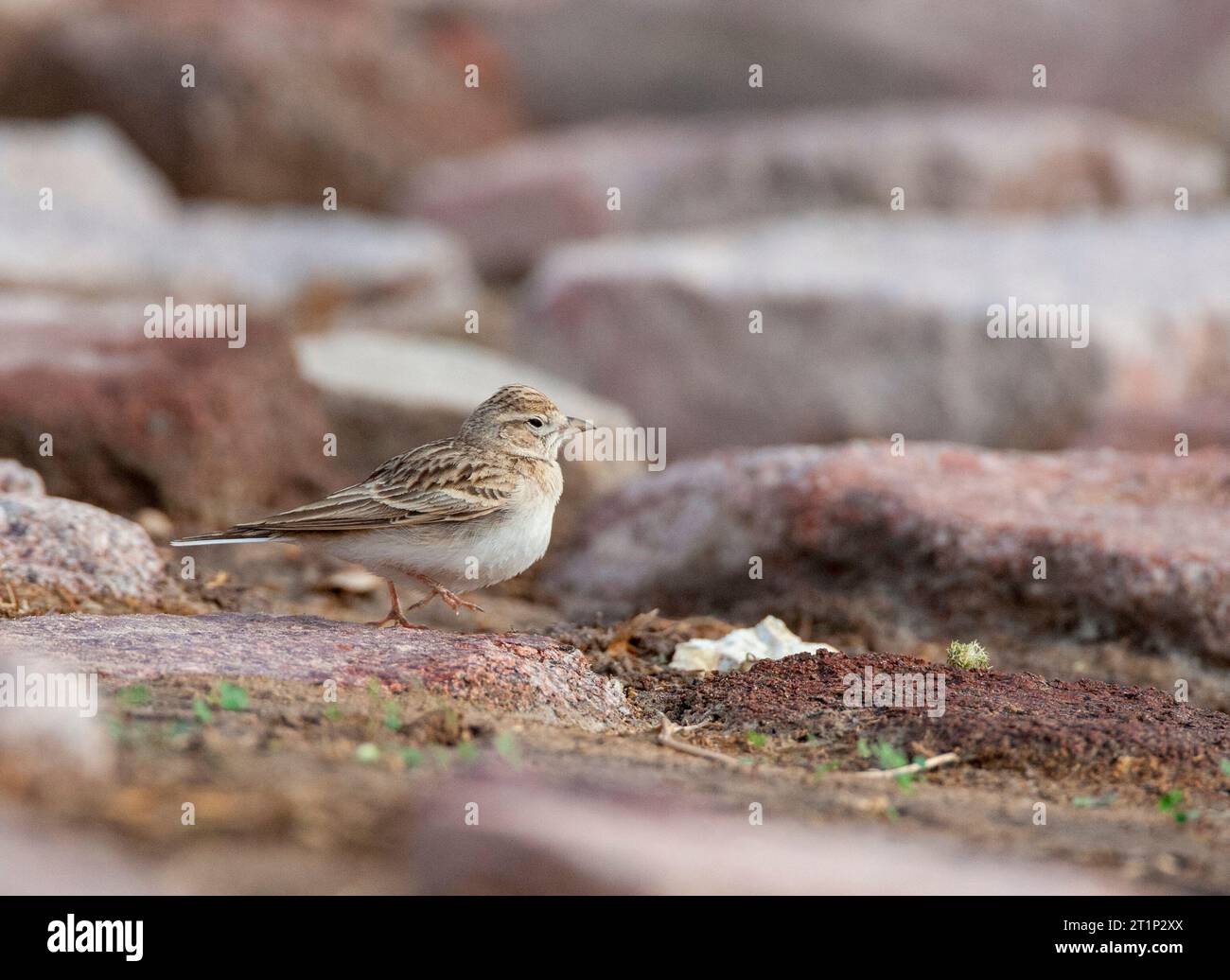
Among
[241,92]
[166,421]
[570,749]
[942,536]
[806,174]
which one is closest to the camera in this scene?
[570,749]

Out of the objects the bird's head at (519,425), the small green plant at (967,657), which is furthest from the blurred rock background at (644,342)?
the bird's head at (519,425)

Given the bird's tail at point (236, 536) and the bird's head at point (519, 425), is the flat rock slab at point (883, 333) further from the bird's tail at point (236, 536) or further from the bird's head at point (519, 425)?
the bird's tail at point (236, 536)

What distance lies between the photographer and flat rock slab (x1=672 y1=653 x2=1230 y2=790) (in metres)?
4.82

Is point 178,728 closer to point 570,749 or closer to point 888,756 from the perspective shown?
point 570,749

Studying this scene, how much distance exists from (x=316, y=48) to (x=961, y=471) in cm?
1306

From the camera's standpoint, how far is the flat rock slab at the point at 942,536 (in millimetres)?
6746

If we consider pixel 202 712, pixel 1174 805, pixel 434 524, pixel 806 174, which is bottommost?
pixel 1174 805

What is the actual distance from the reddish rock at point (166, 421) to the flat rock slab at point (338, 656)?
2763 mm

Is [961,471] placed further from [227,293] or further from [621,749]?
[227,293]

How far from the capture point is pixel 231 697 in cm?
440

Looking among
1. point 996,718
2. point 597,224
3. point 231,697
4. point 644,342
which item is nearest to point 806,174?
point 597,224

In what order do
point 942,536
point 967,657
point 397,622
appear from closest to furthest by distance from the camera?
point 967,657 → point 397,622 → point 942,536

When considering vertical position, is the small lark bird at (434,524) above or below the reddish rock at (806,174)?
below

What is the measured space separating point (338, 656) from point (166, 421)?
370 cm
